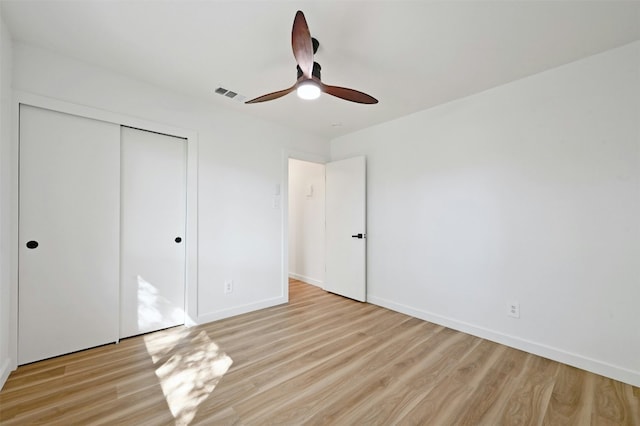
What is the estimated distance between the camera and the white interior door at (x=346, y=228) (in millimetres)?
3758

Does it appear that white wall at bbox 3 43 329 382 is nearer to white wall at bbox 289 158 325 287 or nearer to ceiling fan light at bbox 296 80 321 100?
white wall at bbox 289 158 325 287

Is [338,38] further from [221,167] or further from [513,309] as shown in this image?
[513,309]

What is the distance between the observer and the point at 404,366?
84.5 inches

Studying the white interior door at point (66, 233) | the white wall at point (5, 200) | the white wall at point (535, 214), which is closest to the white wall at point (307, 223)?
the white wall at point (535, 214)

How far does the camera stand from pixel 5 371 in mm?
1868

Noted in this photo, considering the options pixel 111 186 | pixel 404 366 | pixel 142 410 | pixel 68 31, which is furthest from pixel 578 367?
pixel 68 31

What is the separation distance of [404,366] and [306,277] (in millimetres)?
2853

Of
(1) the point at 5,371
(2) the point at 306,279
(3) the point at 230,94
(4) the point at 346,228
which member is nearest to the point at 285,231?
(4) the point at 346,228

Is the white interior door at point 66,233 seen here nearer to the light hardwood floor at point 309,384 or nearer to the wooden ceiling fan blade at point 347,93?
the light hardwood floor at point 309,384

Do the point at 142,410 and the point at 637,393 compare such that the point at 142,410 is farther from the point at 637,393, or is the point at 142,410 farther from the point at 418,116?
the point at 418,116

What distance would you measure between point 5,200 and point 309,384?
2545 mm

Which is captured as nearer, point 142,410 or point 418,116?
point 142,410

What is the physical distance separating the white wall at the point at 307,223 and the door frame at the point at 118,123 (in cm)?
212

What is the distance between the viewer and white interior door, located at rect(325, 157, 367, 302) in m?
3.76
